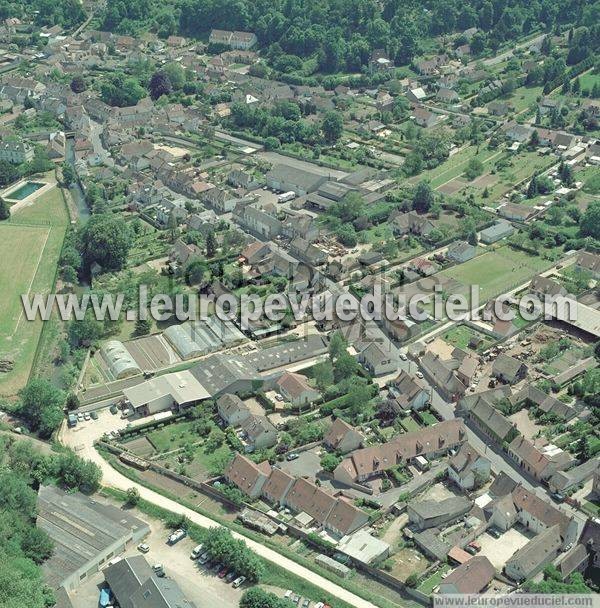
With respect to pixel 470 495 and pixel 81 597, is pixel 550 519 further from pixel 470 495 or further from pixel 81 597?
pixel 81 597

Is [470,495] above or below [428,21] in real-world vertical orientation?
below

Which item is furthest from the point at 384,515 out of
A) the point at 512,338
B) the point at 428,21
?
the point at 428,21

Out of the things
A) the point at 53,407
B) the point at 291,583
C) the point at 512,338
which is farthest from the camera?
the point at 512,338

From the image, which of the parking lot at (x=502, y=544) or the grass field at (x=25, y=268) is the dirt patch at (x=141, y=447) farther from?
the parking lot at (x=502, y=544)

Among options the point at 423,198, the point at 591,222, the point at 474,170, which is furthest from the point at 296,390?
the point at 474,170

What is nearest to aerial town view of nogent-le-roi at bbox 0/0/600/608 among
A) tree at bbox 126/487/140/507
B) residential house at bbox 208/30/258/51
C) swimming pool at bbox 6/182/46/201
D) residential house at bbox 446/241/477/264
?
tree at bbox 126/487/140/507
